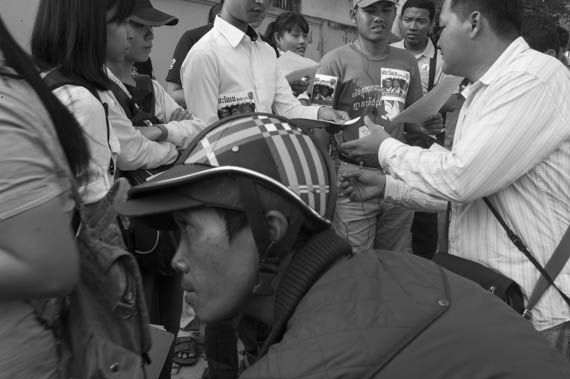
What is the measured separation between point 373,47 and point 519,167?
85.8 inches

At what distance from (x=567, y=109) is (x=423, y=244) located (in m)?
3.07

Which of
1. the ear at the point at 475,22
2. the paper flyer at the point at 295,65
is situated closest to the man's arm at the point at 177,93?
the paper flyer at the point at 295,65

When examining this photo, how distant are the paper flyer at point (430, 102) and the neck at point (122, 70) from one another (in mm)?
1339

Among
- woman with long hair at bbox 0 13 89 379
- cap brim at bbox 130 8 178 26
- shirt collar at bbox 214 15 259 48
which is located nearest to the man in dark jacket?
woman with long hair at bbox 0 13 89 379

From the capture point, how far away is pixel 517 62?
240 centimetres

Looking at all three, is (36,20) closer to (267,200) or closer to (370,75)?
(267,200)

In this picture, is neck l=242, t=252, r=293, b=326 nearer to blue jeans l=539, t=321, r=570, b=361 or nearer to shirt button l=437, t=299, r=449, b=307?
shirt button l=437, t=299, r=449, b=307

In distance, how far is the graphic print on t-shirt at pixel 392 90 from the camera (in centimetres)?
416

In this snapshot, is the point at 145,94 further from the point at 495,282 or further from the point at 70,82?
the point at 495,282

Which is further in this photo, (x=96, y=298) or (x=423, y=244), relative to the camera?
(x=423, y=244)

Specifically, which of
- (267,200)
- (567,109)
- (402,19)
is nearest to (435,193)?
(567,109)

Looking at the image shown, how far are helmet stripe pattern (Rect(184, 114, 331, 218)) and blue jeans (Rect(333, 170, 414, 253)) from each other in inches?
92.6

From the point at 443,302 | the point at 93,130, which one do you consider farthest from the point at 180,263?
the point at 93,130

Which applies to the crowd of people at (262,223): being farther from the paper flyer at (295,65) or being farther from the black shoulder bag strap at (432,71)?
the black shoulder bag strap at (432,71)
